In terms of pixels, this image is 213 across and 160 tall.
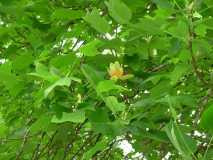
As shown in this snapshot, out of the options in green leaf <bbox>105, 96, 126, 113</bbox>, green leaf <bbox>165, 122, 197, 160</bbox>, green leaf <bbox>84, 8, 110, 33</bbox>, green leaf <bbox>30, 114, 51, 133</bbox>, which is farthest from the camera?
green leaf <bbox>30, 114, 51, 133</bbox>

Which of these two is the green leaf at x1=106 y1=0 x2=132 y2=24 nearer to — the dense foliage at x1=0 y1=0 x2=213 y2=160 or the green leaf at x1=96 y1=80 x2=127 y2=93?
the dense foliage at x1=0 y1=0 x2=213 y2=160

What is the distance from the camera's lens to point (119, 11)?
129 centimetres

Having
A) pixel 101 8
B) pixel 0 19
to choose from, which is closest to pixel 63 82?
pixel 101 8

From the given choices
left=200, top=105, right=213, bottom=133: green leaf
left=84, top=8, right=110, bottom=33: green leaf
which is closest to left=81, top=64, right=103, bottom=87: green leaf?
left=84, top=8, right=110, bottom=33: green leaf

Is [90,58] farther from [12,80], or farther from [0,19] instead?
[0,19]

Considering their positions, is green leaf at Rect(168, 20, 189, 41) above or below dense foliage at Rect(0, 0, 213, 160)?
above

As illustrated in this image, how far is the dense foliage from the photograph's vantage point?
48.9 inches

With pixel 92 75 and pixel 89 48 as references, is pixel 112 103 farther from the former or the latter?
pixel 89 48

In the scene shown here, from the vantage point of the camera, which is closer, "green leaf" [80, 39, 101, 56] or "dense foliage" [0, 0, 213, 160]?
"dense foliage" [0, 0, 213, 160]

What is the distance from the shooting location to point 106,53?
5.30ft

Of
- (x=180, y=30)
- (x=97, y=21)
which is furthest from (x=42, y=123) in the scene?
(x=180, y=30)

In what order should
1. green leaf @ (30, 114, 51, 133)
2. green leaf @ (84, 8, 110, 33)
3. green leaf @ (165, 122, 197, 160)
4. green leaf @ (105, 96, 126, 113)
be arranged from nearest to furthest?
1. green leaf @ (165, 122, 197, 160)
2. green leaf @ (105, 96, 126, 113)
3. green leaf @ (84, 8, 110, 33)
4. green leaf @ (30, 114, 51, 133)

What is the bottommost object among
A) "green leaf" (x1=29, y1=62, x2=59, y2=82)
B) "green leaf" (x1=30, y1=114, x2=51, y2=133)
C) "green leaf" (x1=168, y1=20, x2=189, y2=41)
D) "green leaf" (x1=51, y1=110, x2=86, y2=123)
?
"green leaf" (x1=30, y1=114, x2=51, y2=133)

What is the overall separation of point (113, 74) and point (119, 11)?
0.61 feet
